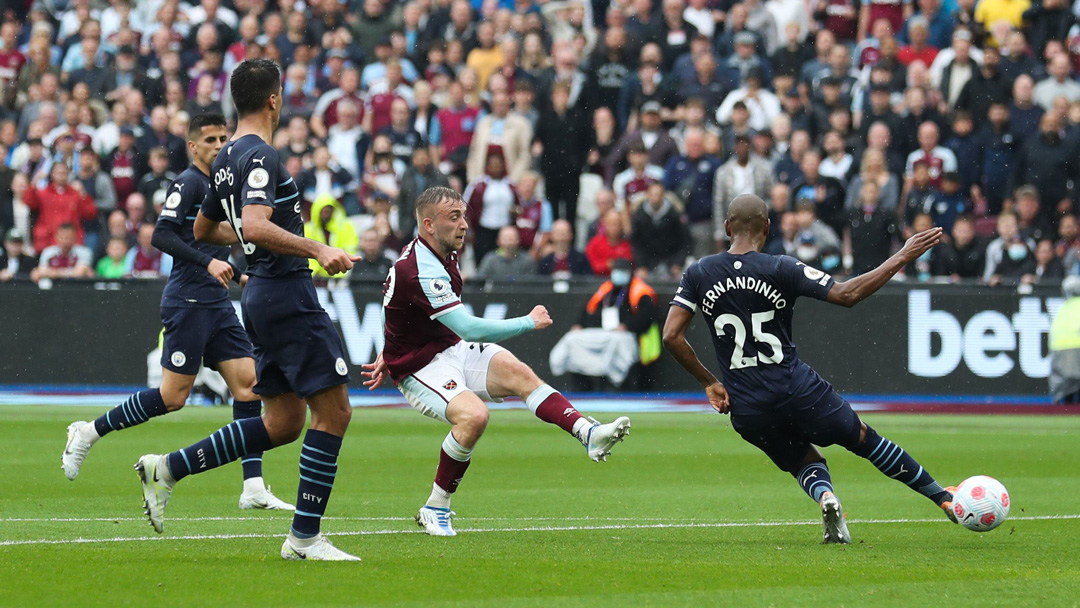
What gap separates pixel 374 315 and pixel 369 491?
Answer: 8452mm

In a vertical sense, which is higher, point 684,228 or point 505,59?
point 505,59

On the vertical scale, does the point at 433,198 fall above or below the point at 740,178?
below

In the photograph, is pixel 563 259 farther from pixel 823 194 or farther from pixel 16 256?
pixel 16 256

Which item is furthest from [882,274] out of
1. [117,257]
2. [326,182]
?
[117,257]

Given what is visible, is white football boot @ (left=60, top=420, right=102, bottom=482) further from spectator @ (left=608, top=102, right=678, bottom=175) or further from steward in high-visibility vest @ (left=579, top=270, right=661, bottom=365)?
spectator @ (left=608, top=102, right=678, bottom=175)

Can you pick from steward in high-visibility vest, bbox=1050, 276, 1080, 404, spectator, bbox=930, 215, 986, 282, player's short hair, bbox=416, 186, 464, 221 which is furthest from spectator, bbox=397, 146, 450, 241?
player's short hair, bbox=416, 186, 464, 221

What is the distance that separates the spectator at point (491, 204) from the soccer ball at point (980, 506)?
1276 centimetres

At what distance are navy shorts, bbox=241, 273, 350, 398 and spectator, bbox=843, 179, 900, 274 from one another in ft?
41.8

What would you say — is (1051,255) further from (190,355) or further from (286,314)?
(286,314)

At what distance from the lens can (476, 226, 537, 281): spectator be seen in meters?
19.5

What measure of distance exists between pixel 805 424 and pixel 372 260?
1241cm

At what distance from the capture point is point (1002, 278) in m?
18.2

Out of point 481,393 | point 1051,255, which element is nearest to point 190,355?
point 481,393

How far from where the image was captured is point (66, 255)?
20484 mm
